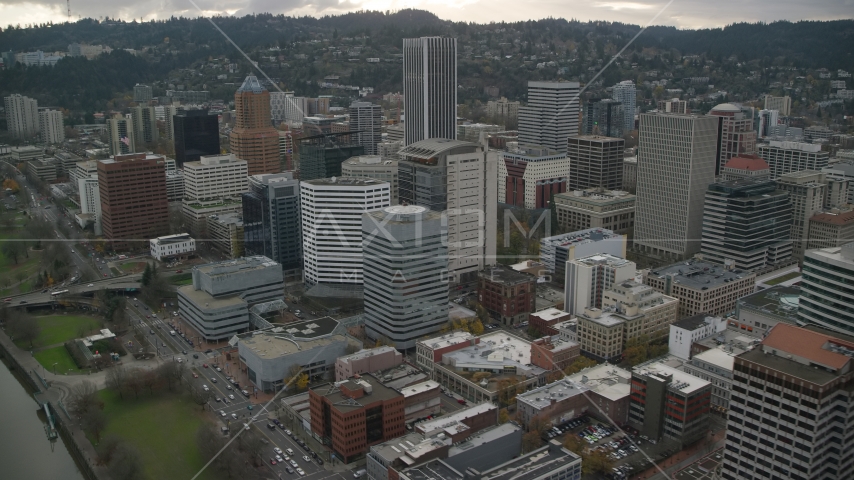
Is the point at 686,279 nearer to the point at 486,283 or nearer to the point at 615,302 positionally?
the point at 615,302

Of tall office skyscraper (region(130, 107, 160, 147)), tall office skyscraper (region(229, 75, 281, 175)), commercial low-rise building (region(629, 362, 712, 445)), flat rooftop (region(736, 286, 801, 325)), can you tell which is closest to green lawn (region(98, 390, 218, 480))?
commercial low-rise building (region(629, 362, 712, 445))

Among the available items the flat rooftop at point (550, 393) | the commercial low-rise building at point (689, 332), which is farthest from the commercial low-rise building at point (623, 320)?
the flat rooftop at point (550, 393)

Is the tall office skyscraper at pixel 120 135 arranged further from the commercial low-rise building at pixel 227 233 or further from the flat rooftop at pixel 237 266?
the flat rooftop at pixel 237 266

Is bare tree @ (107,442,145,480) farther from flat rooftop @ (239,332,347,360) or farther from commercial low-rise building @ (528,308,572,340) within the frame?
commercial low-rise building @ (528,308,572,340)

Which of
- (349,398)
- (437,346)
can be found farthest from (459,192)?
(349,398)

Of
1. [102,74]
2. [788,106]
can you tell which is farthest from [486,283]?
[102,74]

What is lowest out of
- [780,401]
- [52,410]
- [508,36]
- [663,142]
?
[52,410]
